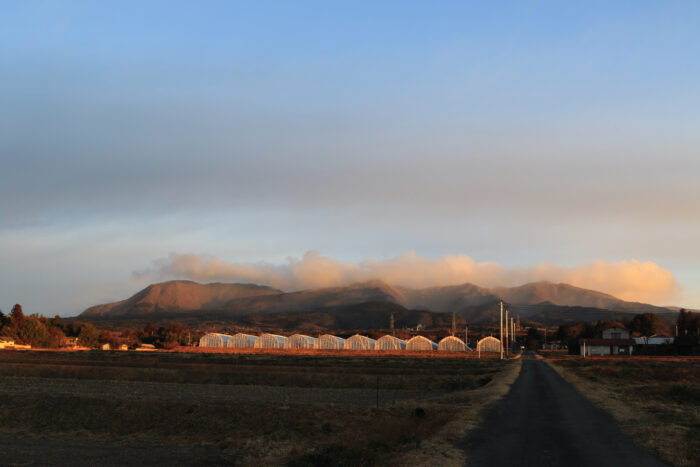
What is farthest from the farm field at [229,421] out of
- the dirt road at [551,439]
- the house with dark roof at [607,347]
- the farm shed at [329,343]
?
the house with dark roof at [607,347]

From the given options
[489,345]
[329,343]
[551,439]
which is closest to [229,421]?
[551,439]

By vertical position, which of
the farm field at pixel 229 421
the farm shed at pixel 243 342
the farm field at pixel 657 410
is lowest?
the farm shed at pixel 243 342

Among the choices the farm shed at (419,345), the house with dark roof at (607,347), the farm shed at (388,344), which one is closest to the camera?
the house with dark roof at (607,347)

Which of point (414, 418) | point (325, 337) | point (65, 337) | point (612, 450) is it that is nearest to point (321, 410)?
point (414, 418)

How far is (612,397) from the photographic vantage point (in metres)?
36.2

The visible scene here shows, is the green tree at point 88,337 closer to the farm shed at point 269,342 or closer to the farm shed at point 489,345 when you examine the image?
the farm shed at point 269,342

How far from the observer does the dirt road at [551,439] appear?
674 inches

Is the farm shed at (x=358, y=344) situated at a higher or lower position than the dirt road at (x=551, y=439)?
lower

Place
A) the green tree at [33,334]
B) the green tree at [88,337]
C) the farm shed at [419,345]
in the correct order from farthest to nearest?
the green tree at [88,337], the farm shed at [419,345], the green tree at [33,334]

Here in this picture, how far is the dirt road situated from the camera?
56.1 ft

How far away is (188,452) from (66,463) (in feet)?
15.0

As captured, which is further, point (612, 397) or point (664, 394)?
point (664, 394)

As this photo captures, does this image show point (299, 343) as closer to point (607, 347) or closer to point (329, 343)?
point (329, 343)

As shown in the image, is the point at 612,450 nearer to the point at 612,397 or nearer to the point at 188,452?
the point at 188,452
